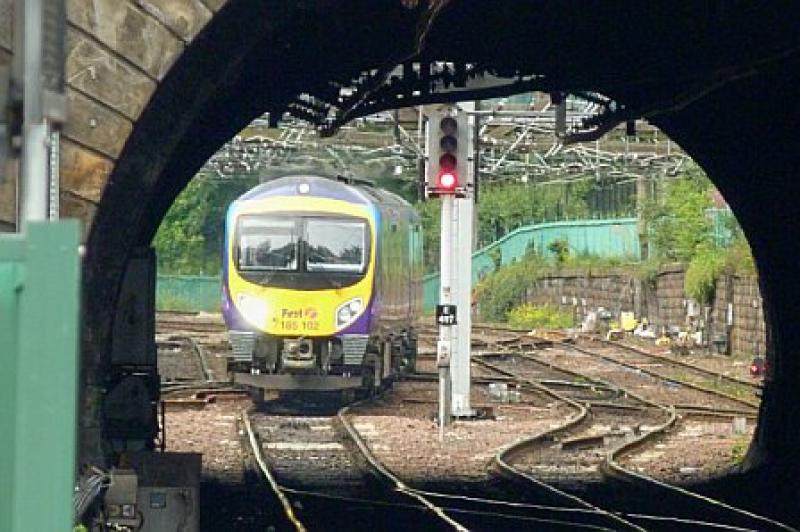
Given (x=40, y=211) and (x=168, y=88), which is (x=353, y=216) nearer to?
(x=168, y=88)

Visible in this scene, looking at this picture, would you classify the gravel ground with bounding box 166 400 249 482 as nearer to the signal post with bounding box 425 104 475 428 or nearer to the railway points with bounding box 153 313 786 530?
the railway points with bounding box 153 313 786 530

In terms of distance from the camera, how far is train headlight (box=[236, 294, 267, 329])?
23.5 m

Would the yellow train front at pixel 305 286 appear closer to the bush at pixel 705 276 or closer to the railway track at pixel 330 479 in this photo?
the railway track at pixel 330 479

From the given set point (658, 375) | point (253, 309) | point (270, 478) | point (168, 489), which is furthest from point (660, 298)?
point (168, 489)

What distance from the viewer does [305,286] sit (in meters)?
23.8

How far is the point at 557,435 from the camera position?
65.3 ft

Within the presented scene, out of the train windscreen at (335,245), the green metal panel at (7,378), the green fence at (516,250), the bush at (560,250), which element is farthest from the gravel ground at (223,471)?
the bush at (560,250)

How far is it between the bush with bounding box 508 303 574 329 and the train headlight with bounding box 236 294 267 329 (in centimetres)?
2461

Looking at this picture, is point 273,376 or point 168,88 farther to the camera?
point 273,376

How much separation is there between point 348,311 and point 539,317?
26424 millimetres

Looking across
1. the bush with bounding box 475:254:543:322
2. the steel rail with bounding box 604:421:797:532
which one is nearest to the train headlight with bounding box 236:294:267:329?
the steel rail with bounding box 604:421:797:532

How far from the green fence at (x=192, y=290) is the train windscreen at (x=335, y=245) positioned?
110 ft

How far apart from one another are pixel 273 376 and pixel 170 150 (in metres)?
13.5

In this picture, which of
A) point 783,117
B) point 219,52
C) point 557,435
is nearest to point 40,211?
point 219,52
